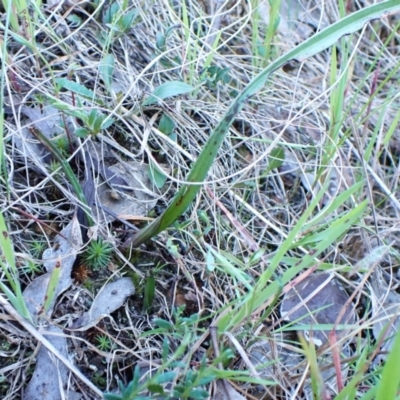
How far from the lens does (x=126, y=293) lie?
3.51 ft

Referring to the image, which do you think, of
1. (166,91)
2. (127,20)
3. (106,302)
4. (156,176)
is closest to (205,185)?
(156,176)

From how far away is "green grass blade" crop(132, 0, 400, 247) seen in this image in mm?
951

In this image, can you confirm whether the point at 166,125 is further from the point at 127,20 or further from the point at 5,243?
the point at 5,243

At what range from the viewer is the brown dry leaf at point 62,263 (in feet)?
3.34

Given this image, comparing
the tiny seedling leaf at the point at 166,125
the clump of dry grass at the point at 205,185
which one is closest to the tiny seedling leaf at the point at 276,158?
the clump of dry grass at the point at 205,185

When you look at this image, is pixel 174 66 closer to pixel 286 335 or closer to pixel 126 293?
pixel 126 293

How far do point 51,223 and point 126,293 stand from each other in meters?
0.21

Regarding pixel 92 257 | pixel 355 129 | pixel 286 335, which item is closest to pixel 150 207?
pixel 92 257

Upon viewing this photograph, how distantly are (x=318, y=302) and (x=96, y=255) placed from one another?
1.62 ft

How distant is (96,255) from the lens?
1.08 metres

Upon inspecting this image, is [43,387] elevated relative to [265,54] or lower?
lower

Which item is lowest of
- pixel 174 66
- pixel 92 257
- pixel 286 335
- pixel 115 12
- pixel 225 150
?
pixel 286 335

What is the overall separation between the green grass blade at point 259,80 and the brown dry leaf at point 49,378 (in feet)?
0.99

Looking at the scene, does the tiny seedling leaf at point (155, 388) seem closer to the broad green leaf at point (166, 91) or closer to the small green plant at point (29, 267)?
the small green plant at point (29, 267)
